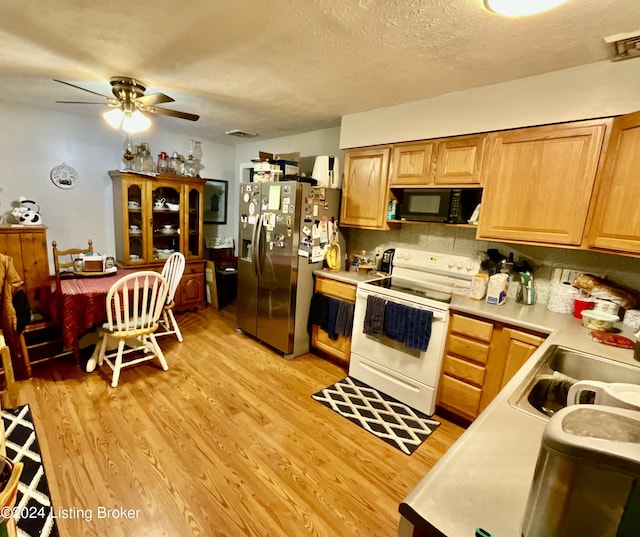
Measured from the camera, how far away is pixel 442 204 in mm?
2453

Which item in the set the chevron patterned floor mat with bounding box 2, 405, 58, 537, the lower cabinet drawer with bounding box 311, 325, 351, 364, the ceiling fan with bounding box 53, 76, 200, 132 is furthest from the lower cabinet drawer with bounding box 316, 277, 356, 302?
the chevron patterned floor mat with bounding box 2, 405, 58, 537

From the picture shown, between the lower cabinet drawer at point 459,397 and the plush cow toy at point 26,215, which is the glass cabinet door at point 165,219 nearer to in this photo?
the plush cow toy at point 26,215

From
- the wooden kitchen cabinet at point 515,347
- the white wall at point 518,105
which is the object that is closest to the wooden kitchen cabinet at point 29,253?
the white wall at point 518,105


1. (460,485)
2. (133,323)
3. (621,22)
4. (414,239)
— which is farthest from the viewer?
(414,239)

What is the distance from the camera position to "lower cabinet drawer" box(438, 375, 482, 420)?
86.8 inches

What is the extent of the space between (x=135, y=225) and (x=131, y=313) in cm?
151

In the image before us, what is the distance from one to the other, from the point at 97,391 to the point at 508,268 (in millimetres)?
3235

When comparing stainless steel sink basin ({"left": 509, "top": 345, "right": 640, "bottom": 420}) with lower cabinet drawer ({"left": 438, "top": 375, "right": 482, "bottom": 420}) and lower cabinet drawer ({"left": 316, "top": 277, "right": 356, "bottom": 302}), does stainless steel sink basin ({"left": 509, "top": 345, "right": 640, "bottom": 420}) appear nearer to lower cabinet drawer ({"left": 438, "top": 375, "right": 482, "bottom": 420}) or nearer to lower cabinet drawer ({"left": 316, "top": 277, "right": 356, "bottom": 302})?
lower cabinet drawer ({"left": 438, "top": 375, "right": 482, "bottom": 420})

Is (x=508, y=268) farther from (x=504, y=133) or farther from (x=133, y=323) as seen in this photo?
(x=133, y=323)

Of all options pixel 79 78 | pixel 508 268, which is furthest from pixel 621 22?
pixel 79 78

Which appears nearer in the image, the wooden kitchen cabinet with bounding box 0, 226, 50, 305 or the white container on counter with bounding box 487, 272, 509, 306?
the white container on counter with bounding box 487, 272, 509, 306

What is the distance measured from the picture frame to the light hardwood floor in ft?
8.01

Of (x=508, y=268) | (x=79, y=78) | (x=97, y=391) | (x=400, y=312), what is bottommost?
(x=97, y=391)

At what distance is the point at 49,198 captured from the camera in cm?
342
